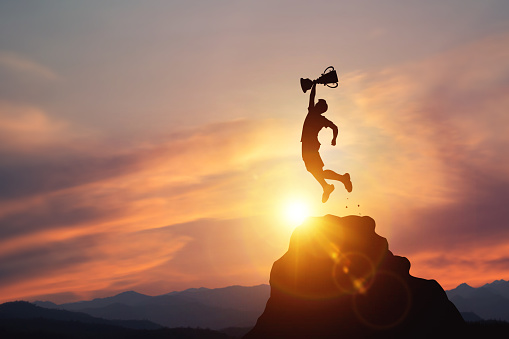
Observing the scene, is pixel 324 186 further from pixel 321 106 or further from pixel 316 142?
pixel 321 106

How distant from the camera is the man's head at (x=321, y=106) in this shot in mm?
23016

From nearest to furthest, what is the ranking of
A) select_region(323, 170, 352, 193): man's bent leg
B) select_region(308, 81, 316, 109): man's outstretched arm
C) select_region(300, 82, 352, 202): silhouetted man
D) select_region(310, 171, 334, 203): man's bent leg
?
1. select_region(300, 82, 352, 202): silhouetted man
2. select_region(308, 81, 316, 109): man's outstretched arm
3. select_region(310, 171, 334, 203): man's bent leg
4. select_region(323, 170, 352, 193): man's bent leg

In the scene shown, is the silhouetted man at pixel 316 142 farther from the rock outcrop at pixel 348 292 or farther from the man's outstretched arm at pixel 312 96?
the rock outcrop at pixel 348 292

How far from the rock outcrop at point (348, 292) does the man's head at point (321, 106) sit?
18.0 ft

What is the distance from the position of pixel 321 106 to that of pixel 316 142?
1.53 meters

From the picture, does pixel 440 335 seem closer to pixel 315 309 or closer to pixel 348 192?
pixel 315 309

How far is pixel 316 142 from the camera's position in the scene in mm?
23172

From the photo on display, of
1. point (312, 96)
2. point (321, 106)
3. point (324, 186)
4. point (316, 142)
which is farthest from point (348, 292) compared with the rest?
point (312, 96)

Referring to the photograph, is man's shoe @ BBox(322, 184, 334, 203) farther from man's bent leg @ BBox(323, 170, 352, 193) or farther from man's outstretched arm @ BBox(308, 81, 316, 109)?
man's outstretched arm @ BBox(308, 81, 316, 109)

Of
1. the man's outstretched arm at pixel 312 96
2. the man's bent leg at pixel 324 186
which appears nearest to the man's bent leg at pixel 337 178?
the man's bent leg at pixel 324 186

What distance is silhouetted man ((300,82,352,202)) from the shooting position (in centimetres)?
2298

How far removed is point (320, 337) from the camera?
74.5ft

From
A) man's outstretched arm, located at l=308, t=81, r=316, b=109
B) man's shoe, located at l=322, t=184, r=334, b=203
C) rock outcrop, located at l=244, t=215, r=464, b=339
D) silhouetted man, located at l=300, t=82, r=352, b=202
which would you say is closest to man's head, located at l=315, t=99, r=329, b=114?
silhouetted man, located at l=300, t=82, r=352, b=202

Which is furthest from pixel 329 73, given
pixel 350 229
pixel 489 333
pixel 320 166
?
pixel 489 333
